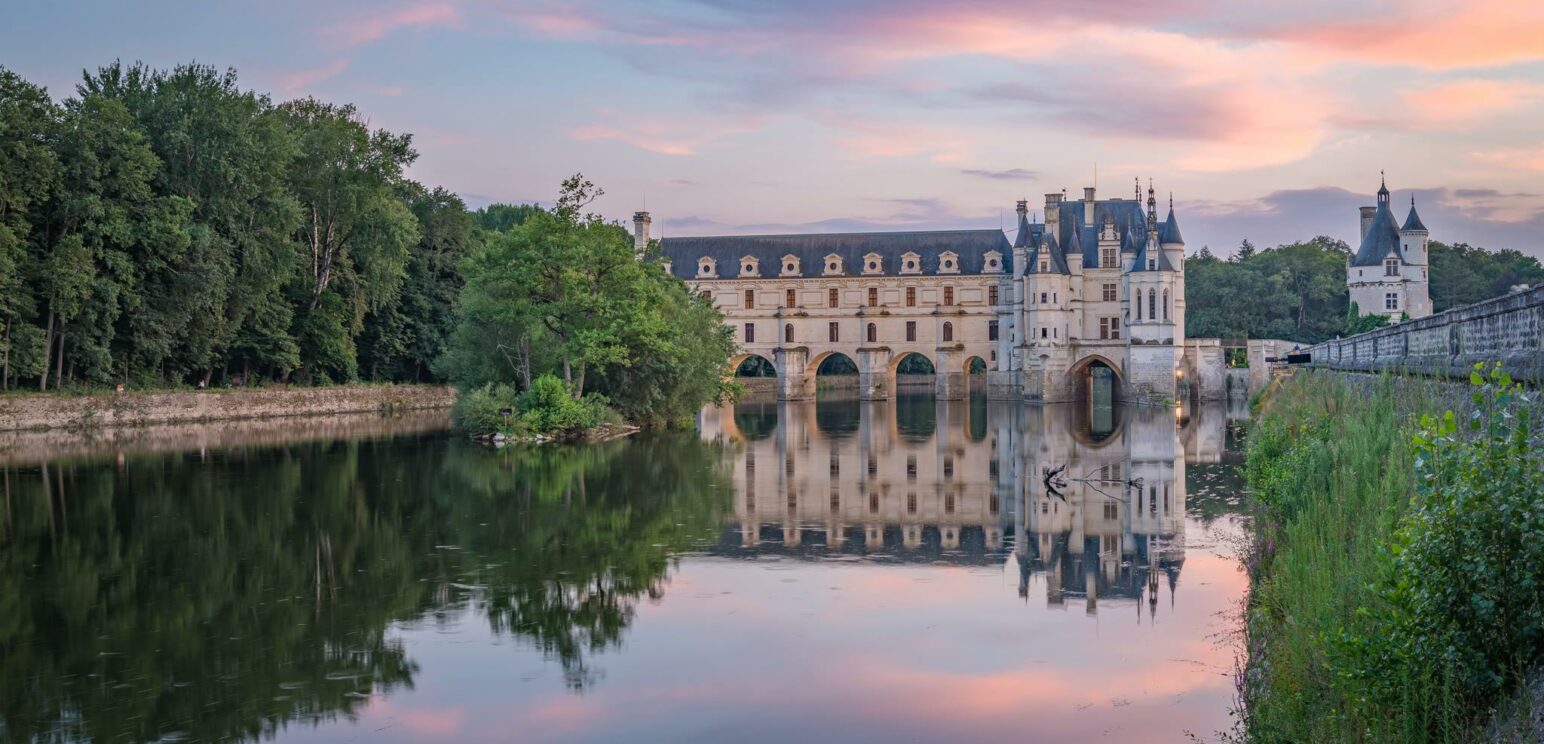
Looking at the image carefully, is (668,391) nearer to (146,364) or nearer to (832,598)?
(146,364)

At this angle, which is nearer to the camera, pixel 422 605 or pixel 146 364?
pixel 422 605

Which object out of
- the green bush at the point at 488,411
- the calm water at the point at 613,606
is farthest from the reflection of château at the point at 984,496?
the green bush at the point at 488,411

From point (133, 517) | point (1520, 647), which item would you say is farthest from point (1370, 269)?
point (1520, 647)

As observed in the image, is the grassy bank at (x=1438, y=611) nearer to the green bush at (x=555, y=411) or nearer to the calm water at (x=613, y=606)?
the calm water at (x=613, y=606)

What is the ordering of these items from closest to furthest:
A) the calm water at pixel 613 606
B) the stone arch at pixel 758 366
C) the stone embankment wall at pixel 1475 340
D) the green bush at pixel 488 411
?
the stone embankment wall at pixel 1475 340, the calm water at pixel 613 606, the green bush at pixel 488 411, the stone arch at pixel 758 366

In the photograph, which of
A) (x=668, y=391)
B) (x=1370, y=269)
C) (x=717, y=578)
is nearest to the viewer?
(x=717, y=578)

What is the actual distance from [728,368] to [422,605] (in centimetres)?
3319

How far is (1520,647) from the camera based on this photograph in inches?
248

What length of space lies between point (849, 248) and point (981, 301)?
7.76 meters

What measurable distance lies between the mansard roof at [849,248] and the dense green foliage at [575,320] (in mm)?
31867

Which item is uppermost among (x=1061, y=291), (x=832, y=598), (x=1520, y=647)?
(x=1061, y=291)

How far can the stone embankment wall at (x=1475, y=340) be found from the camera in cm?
942

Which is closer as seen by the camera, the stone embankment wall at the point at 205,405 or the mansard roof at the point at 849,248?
the stone embankment wall at the point at 205,405

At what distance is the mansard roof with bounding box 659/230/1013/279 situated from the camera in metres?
70.1
